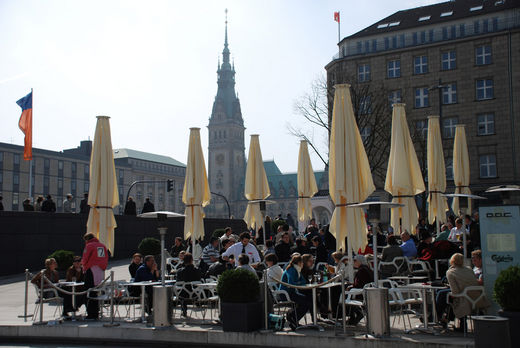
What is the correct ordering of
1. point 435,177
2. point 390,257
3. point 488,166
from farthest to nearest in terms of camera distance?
point 488,166, point 435,177, point 390,257

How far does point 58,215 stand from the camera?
23938 mm

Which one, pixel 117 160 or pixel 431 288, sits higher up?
pixel 117 160

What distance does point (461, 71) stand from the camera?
172 ft

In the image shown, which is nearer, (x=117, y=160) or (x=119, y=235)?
(x=119, y=235)

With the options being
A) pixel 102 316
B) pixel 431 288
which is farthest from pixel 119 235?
pixel 431 288

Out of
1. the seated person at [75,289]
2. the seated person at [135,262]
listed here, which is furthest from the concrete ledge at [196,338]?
the seated person at [135,262]

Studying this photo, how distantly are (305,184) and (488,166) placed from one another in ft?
109

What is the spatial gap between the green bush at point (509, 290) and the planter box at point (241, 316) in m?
4.21

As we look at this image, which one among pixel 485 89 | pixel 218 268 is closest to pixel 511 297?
pixel 218 268

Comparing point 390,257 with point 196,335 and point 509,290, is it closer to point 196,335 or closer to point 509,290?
point 509,290

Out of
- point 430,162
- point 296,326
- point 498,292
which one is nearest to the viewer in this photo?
point 498,292

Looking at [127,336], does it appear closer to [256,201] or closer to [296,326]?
[296,326]

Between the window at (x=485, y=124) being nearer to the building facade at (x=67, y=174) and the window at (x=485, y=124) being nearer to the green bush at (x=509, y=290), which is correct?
the building facade at (x=67, y=174)

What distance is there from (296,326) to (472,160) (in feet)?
144
